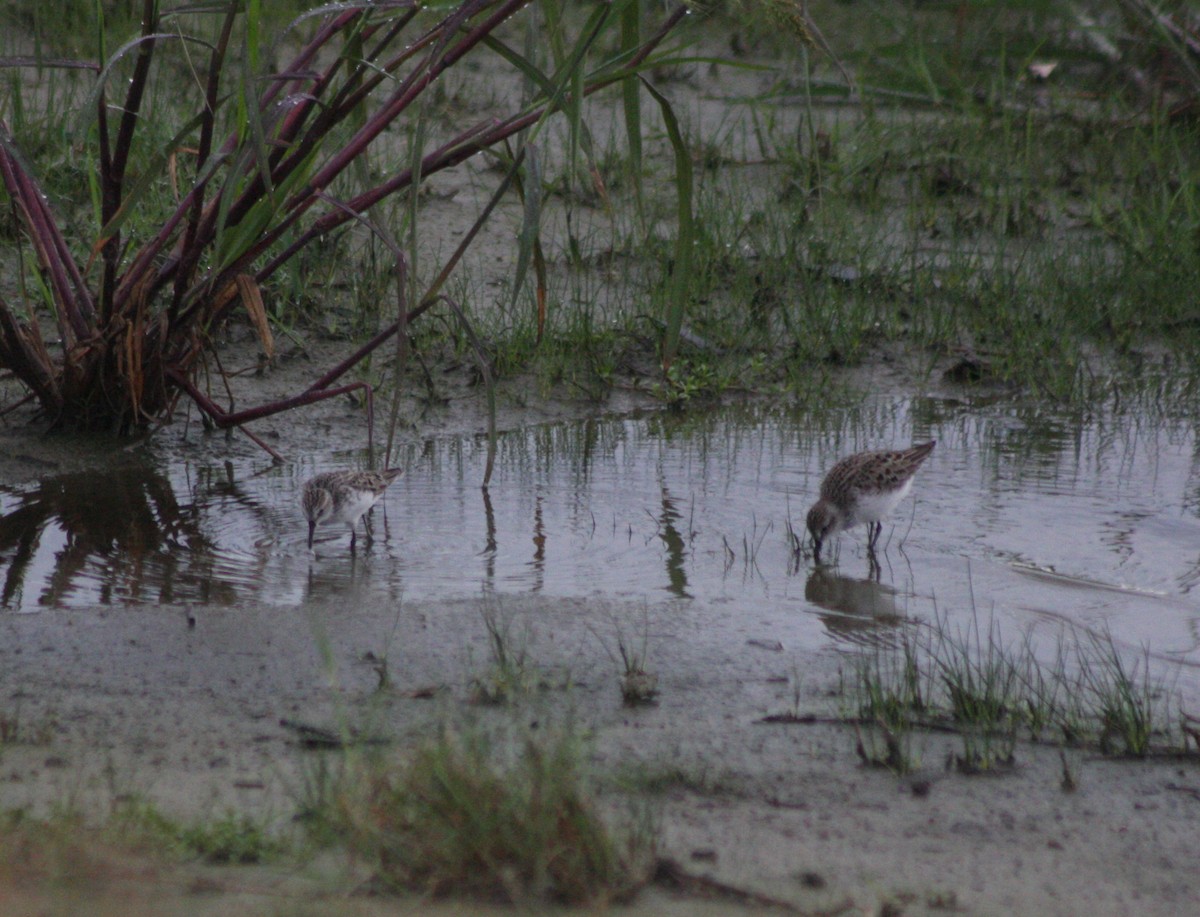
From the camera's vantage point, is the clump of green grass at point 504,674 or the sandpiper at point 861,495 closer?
the clump of green grass at point 504,674

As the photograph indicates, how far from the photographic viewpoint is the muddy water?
17.9 feet

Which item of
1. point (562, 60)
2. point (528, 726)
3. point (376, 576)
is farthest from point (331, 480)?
point (528, 726)

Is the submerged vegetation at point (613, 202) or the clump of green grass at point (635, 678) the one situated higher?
the submerged vegetation at point (613, 202)

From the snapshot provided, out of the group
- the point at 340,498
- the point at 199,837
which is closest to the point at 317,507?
the point at 340,498

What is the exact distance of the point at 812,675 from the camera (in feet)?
15.3

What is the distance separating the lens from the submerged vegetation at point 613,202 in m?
5.86

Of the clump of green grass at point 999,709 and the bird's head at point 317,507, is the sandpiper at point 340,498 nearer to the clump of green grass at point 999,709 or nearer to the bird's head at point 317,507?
the bird's head at point 317,507

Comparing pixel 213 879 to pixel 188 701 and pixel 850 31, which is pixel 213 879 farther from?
pixel 850 31

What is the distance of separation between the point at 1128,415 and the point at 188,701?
592 centimetres

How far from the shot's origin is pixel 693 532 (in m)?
6.34

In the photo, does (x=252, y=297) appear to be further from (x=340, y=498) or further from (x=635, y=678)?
(x=635, y=678)

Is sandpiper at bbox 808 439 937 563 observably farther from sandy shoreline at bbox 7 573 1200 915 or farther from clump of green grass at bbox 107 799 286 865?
clump of green grass at bbox 107 799 286 865

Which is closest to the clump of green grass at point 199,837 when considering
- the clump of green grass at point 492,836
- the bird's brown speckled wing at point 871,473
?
the clump of green grass at point 492,836

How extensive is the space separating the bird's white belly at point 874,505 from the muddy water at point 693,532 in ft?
0.67
